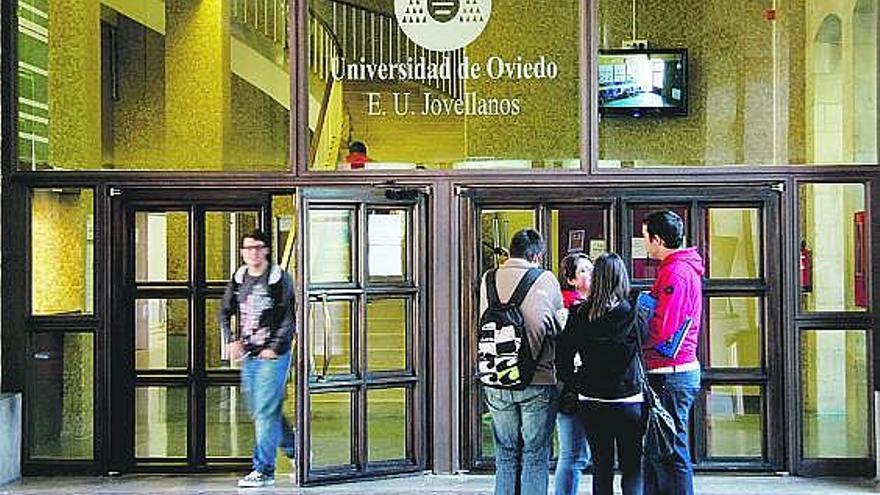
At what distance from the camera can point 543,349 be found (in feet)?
24.6

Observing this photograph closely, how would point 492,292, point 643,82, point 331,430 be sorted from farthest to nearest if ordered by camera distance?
point 643,82 → point 331,430 → point 492,292

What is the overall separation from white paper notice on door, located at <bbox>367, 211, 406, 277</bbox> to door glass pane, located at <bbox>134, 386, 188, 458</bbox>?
5.77 feet

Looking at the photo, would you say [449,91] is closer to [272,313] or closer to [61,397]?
[272,313]

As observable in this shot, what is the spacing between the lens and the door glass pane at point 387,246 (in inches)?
364

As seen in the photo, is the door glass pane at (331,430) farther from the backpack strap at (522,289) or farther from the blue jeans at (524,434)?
the backpack strap at (522,289)

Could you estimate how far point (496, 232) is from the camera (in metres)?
9.48

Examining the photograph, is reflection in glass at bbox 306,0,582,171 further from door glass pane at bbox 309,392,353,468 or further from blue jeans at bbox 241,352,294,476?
door glass pane at bbox 309,392,353,468

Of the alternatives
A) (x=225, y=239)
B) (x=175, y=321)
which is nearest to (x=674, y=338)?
(x=225, y=239)

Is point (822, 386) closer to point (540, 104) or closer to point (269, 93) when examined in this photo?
point (540, 104)

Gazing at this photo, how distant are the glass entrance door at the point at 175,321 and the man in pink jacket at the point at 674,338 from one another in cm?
328

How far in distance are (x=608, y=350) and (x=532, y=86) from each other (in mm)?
3000

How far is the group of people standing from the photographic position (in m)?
7.13

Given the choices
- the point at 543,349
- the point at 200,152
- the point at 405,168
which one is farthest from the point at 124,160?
the point at 543,349

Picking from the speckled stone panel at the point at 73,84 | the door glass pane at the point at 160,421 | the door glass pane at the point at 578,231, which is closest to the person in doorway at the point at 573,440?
the door glass pane at the point at 578,231
